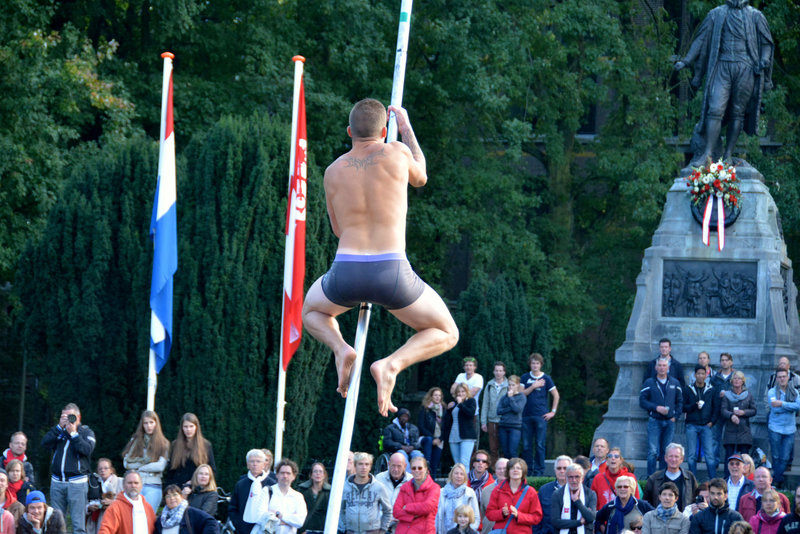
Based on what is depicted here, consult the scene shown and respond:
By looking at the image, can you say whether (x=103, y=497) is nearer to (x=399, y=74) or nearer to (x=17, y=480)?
(x=17, y=480)

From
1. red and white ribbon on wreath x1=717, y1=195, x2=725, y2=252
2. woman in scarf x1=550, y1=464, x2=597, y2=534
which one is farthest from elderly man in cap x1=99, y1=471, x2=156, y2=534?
red and white ribbon on wreath x1=717, y1=195, x2=725, y2=252

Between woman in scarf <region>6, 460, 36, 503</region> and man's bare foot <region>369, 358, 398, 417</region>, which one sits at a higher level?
man's bare foot <region>369, 358, 398, 417</region>

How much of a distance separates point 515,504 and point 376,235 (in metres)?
7.51

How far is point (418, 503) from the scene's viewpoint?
13.3m

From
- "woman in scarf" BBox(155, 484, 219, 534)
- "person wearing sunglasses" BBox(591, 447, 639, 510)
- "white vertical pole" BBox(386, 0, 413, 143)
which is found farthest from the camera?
"person wearing sunglasses" BBox(591, 447, 639, 510)

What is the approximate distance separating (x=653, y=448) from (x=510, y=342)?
22.4 feet

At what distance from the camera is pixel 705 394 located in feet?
55.8

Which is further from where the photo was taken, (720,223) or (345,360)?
(720,223)

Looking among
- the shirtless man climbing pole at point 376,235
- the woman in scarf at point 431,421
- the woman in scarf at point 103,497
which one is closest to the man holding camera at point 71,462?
the woman in scarf at point 103,497

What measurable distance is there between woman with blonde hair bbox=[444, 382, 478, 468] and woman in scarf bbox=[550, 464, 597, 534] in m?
4.79

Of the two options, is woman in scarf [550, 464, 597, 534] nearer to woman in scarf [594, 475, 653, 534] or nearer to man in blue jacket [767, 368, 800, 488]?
woman in scarf [594, 475, 653, 534]

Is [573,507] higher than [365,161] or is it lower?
lower

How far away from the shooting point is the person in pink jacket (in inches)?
521

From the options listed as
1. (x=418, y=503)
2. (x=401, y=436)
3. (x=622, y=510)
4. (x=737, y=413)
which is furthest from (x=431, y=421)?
(x=622, y=510)
